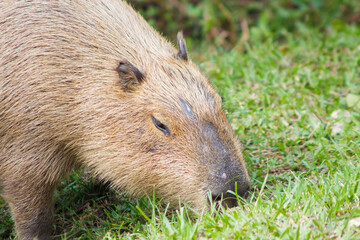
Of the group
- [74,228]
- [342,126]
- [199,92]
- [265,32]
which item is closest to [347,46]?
[265,32]

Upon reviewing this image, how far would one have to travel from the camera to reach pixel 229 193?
3.92 metres

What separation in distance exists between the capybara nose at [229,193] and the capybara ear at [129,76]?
1.31 meters

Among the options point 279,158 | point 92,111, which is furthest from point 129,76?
point 279,158

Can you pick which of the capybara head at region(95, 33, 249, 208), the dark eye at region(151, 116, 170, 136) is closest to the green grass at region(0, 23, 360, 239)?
the capybara head at region(95, 33, 249, 208)

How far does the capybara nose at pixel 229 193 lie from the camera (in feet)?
12.6

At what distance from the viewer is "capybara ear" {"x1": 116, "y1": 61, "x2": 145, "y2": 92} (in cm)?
430

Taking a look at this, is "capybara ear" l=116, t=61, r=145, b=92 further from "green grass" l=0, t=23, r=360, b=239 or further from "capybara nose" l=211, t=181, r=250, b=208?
"capybara nose" l=211, t=181, r=250, b=208

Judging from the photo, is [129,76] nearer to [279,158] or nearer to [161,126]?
[161,126]

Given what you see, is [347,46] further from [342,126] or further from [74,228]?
[74,228]

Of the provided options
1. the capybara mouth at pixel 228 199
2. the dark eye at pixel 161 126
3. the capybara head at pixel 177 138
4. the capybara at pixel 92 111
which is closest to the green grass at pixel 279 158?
the capybara mouth at pixel 228 199

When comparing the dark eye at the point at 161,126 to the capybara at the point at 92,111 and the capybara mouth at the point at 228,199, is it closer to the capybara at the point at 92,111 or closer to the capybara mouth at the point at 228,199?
the capybara at the point at 92,111

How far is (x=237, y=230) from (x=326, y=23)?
22.8 feet

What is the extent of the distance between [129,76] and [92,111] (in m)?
0.50

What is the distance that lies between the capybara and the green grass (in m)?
0.41
